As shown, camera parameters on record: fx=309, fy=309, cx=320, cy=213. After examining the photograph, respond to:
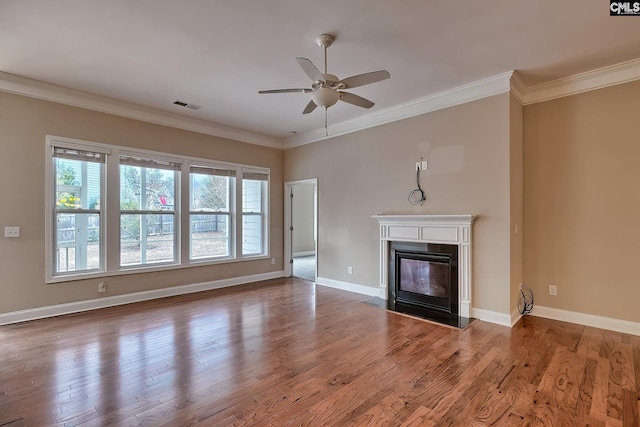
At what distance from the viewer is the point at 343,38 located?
2889 millimetres

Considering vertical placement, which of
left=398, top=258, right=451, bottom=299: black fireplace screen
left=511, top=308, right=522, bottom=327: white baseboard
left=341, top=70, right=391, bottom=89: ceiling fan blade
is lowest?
left=511, top=308, right=522, bottom=327: white baseboard

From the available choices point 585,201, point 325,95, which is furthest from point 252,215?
point 585,201

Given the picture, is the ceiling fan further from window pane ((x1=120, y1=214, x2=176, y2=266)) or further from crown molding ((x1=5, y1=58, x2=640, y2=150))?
window pane ((x1=120, y1=214, x2=176, y2=266))

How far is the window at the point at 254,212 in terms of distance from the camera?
246 inches

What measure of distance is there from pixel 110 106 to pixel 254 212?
9.75 feet

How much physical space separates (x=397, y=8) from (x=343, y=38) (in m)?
0.57

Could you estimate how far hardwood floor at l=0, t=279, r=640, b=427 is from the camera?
2.04m

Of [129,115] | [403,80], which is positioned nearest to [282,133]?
[129,115]

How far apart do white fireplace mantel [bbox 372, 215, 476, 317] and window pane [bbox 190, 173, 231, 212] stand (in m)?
2.94

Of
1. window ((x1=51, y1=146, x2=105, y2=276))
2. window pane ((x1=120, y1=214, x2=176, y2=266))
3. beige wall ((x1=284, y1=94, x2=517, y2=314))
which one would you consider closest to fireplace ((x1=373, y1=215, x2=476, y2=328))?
beige wall ((x1=284, y1=94, x2=517, y2=314))

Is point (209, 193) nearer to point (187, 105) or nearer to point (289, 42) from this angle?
point (187, 105)

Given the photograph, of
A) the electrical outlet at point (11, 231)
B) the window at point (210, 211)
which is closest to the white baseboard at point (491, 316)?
the window at point (210, 211)

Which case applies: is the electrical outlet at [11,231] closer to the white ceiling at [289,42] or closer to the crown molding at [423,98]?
the crown molding at [423,98]

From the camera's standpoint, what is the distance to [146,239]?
16.3 ft
